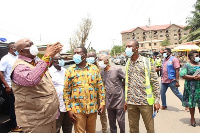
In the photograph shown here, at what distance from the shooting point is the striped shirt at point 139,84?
9.65ft

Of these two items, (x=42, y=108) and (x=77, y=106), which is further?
(x=77, y=106)

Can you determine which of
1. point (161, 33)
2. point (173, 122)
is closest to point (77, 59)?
point (173, 122)

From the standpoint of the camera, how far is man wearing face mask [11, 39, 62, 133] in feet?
→ 6.61

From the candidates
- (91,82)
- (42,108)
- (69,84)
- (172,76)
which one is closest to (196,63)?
(172,76)

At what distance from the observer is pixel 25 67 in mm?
2096

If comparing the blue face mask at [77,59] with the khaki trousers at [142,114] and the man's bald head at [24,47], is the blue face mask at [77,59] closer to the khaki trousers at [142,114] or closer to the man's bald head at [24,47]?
the man's bald head at [24,47]

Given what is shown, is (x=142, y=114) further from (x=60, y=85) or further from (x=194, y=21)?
(x=194, y=21)

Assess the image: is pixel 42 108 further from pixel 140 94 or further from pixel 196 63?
pixel 196 63

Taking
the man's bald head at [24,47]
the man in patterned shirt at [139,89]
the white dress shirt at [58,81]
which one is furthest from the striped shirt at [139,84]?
the man's bald head at [24,47]

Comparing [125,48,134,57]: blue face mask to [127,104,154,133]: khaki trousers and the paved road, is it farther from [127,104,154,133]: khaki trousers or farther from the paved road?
the paved road

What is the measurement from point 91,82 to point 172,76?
3617 millimetres

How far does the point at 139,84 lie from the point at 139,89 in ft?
0.27

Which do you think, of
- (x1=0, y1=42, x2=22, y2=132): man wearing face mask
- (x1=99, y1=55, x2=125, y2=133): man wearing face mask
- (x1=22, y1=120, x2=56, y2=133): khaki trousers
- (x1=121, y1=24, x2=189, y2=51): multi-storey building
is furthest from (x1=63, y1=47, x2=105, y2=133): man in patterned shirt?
(x1=121, y1=24, x2=189, y2=51): multi-storey building

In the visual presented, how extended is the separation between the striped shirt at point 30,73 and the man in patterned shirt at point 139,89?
1.48 m
